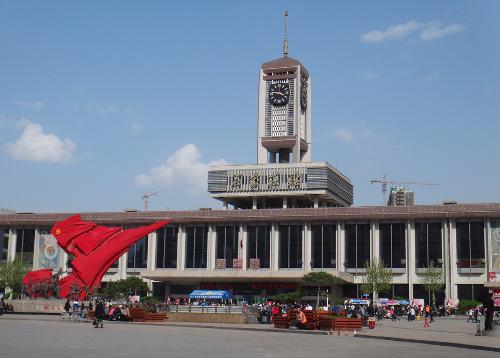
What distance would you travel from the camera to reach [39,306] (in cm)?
5109

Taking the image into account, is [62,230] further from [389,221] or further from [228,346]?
[389,221]

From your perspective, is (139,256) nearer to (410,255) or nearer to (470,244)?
(410,255)

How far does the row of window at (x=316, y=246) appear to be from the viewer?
84831mm

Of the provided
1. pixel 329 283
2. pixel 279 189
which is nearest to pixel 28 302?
pixel 329 283

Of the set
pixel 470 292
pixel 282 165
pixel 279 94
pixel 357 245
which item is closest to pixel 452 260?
pixel 470 292

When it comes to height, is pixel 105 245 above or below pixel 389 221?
below

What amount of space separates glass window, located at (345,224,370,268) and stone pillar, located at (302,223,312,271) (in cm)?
467

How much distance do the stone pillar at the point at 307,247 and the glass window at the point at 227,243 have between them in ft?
30.0

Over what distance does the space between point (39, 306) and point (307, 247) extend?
44.8m

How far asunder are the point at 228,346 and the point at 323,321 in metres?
11.8

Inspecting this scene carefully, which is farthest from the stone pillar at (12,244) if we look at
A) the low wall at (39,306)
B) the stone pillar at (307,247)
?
the low wall at (39,306)

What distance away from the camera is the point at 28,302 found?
169 ft

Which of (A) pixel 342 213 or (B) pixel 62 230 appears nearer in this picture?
(B) pixel 62 230

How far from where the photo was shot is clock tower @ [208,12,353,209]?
359 feet
